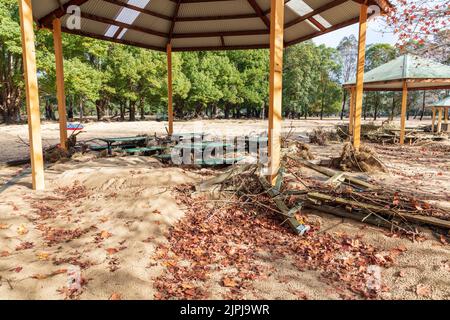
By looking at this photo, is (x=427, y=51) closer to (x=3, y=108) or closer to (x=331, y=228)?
(x=331, y=228)

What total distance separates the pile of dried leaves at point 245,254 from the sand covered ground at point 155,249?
0.02 meters

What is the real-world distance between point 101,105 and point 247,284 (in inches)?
1600

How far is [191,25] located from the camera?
444 inches

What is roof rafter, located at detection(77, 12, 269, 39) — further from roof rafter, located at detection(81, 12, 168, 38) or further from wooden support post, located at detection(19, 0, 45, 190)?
wooden support post, located at detection(19, 0, 45, 190)

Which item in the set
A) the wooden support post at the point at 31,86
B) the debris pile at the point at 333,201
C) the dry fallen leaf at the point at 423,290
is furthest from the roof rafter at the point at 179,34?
the dry fallen leaf at the point at 423,290

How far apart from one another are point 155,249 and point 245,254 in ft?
3.94

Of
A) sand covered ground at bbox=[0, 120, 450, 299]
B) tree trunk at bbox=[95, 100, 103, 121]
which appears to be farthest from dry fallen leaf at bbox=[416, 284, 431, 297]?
tree trunk at bbox=[95, 100, 103, 121]

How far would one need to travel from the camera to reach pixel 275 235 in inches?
171

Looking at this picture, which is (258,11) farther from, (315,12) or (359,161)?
(359,161)

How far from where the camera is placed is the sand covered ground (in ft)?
9.71

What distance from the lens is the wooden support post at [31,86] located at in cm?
549

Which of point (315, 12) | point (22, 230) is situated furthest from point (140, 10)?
point (22, 230)

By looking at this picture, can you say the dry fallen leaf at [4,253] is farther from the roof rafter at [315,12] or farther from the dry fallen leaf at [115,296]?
the roof rafter at [315,12]
